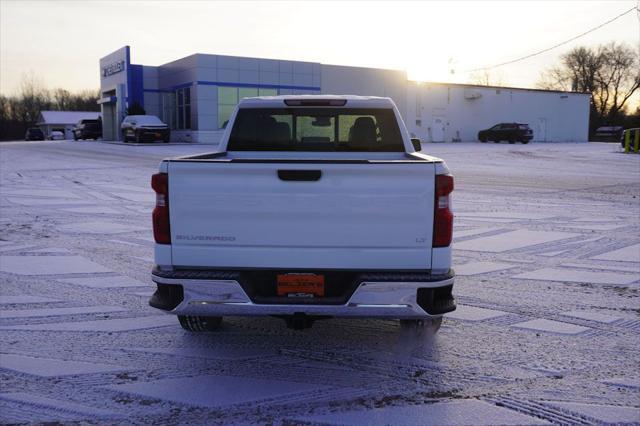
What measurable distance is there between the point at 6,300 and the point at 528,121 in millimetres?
57787

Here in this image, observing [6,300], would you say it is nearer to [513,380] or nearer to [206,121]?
[513,380]

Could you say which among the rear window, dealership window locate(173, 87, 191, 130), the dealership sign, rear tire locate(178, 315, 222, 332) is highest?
the dealership sign

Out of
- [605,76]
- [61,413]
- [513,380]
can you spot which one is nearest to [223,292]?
[61,413]

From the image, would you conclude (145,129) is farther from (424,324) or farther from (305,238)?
(305,238)

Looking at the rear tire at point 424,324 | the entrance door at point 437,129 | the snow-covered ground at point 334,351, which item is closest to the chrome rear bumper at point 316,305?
the snow-covered ground at point 334,351

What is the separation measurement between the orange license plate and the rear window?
224cm

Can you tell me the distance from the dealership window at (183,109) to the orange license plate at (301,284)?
1623 inches

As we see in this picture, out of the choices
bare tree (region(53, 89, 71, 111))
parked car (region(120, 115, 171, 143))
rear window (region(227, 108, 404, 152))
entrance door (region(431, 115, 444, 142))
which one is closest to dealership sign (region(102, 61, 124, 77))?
parked car (region(120, 115, 171, 143))

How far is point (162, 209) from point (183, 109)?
4253cm

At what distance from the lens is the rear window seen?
5707 millimetres

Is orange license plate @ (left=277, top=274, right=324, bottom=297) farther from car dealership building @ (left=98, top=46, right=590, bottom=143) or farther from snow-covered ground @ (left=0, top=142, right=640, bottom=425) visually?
car dealership building @ (left=98, top=46, right=590, bottom=143)

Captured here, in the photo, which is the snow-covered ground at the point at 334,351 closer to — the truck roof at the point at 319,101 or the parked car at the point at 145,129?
the truck roof at the point at 319,101

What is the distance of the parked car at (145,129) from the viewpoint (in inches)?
1510

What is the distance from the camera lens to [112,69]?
5006cm
